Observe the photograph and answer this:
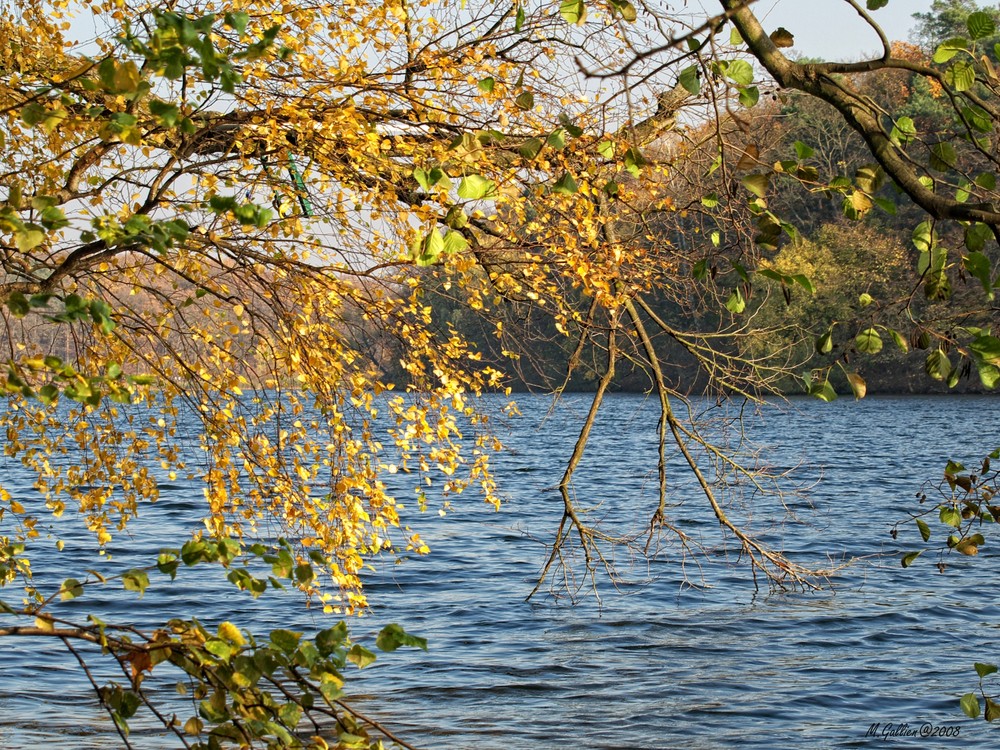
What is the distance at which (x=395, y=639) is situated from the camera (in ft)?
8.93

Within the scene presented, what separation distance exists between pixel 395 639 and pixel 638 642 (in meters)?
11.3

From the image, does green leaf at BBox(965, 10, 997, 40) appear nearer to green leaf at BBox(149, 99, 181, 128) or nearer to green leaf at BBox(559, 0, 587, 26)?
green leaf at BBox(559, 0, 587, 26)

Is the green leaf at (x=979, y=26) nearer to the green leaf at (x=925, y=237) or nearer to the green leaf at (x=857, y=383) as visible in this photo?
the green leaf at (x=925, y=237)

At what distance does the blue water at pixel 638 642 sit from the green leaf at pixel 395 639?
13.8 ft

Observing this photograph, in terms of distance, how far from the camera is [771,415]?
5762 cm

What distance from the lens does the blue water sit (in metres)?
10.6

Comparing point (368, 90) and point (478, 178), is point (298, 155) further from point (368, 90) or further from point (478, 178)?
point (478, 178)

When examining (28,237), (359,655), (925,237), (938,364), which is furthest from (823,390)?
(28,237)

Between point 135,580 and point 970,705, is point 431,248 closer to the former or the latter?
point 135,580

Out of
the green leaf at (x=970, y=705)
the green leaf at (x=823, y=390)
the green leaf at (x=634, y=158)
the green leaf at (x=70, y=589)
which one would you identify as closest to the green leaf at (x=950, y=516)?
the green leaf at (x=970, y=705)

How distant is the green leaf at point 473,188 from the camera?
2426mm

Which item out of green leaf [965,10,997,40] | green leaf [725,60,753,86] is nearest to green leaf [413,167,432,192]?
green leaf [725,60,753,86]

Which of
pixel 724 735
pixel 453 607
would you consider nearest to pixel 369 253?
pixel 724 735

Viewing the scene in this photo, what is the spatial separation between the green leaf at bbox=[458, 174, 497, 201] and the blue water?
4.52 meters
